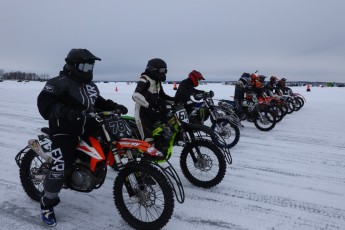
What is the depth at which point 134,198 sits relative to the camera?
130 inches

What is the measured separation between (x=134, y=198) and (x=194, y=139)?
1601 millimetres

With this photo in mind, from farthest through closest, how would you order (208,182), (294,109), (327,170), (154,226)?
(294,109), (327,170), (208,182), (154,226)

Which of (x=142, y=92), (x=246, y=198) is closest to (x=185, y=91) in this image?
(x=142, y=92)

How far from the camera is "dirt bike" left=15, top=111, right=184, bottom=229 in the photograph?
10.2ft

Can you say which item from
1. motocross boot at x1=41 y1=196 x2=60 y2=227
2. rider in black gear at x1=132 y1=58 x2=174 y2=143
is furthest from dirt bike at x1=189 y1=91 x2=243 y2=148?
motocross boot at x1=41 y1=196 x2=60 y2=227

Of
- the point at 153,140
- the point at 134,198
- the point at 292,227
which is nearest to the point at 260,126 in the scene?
the point at 153,140

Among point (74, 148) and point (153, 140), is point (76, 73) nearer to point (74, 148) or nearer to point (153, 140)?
point (74, 148)

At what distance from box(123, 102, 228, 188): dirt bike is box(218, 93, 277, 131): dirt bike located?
15.9 feet

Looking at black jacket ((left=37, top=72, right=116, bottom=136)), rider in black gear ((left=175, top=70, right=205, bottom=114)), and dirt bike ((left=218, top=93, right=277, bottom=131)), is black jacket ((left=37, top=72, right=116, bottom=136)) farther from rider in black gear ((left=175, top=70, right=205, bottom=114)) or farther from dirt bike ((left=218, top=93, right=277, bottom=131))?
dirt bike ((left=218, top=93, right=277, bottom=131))

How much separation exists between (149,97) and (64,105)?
2.15 metres

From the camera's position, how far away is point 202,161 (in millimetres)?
4566

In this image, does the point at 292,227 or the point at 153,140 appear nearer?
the point at 292,227

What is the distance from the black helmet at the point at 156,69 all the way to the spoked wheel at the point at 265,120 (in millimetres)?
5441

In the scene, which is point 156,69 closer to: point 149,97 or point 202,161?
point 149,97
